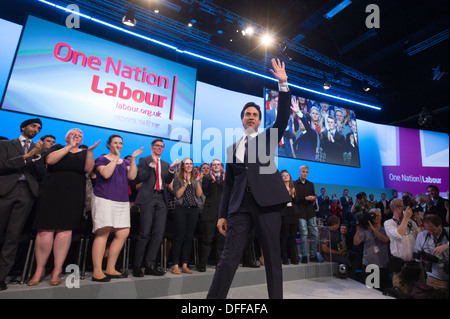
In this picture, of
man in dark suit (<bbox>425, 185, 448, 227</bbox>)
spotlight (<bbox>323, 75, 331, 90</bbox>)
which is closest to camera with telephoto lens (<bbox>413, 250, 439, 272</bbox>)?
man in dark suit (<bbox>425, 185, 448, 227</bbox>)

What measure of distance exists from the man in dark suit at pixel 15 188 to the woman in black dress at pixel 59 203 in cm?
10

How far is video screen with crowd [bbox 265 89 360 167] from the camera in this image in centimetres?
688

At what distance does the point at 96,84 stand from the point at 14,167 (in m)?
3.04

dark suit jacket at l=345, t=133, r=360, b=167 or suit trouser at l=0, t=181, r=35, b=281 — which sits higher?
dark suit jacket at l=345, t=133, r=360, b=167

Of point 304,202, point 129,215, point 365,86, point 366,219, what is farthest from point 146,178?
point 365,86

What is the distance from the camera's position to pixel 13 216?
90.7 inches

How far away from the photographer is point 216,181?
372 cm

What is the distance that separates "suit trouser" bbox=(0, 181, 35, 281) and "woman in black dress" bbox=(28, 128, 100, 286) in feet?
0.38

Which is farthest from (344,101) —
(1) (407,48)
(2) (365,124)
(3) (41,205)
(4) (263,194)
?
(3) (41,205)

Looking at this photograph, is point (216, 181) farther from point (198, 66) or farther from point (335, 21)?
point (335, 21)

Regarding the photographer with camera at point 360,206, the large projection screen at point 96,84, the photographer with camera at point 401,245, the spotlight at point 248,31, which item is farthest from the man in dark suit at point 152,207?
the photographer with camera at point 360,206

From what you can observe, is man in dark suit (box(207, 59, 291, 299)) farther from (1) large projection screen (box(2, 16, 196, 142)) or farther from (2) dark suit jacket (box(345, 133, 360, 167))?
(2) dark suit jacket (box(345, 133, 360, 167))

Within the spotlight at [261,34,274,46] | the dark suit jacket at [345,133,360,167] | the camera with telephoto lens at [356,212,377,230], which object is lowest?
the camera with telephoto lens at [356,212,377,230]

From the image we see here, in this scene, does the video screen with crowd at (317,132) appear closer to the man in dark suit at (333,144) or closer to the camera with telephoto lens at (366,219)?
the man in dark suit at (333,144)
